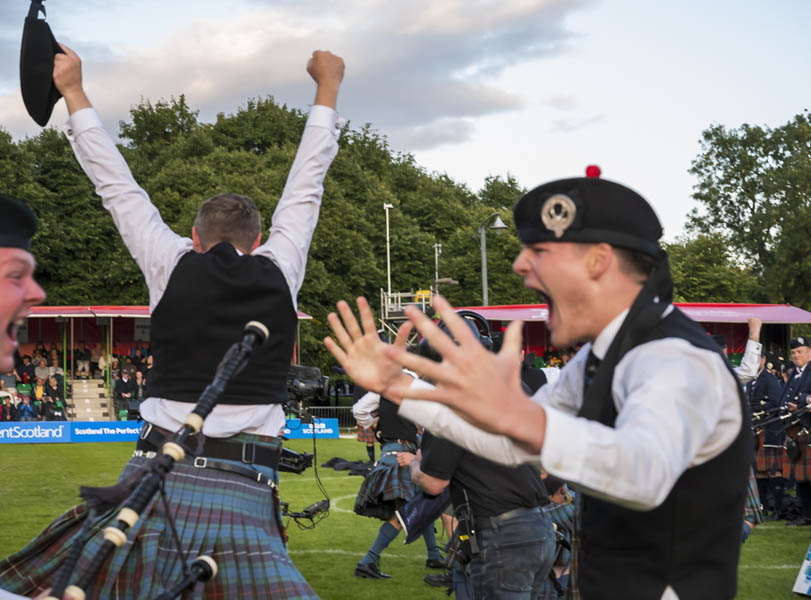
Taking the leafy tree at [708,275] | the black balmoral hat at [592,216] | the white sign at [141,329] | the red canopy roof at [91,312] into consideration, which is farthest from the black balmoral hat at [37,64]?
the leafy tree at [708,275]

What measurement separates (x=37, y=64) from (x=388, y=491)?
713 cm

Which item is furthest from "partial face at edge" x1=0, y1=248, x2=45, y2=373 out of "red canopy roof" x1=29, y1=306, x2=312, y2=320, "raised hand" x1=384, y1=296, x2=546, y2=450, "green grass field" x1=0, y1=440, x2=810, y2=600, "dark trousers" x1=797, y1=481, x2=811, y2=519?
"red canopy roof" x1=29, y1=306, x2=312, y2=320

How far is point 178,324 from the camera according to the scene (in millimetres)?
3770

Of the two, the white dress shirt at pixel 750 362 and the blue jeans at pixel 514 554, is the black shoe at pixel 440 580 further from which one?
the blue jeans at pixel 514 554

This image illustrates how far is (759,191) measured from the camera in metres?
57.6

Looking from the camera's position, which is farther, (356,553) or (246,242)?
(356,553)

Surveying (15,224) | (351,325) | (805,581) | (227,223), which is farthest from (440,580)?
(15,224)

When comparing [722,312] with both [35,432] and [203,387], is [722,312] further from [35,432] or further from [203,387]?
[203,387]

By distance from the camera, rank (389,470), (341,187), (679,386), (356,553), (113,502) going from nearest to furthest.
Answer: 1. (679,386)
2. (113,502)
3. (389,470)
4. (356,553)
5. (341,187)

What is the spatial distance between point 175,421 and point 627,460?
2.28 meters

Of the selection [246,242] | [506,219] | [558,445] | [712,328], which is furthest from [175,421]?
[506,219]

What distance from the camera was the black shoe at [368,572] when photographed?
9695 millimetres

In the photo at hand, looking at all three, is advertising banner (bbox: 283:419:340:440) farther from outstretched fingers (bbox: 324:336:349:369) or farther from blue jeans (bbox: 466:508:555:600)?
outstretched fingers (bbox: 324:336:349:369)

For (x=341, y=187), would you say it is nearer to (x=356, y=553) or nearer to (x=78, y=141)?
(x=356, y=553)
